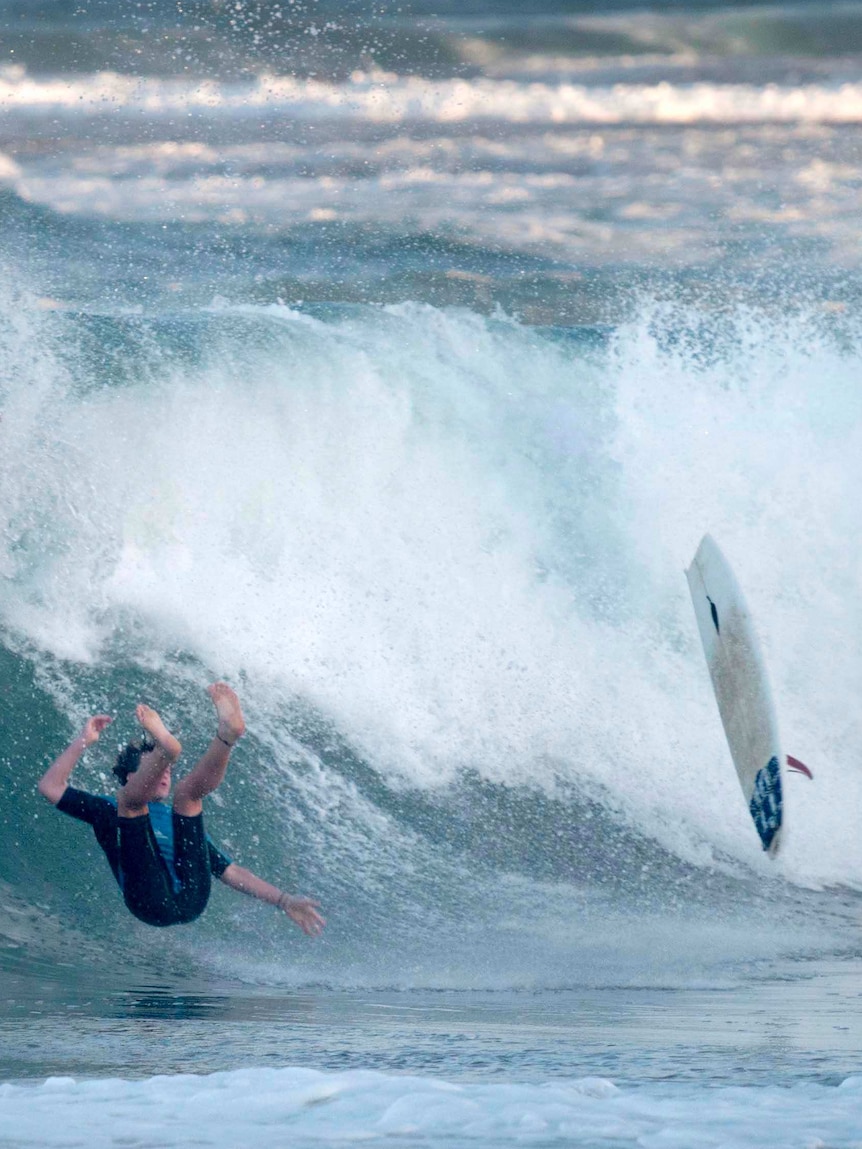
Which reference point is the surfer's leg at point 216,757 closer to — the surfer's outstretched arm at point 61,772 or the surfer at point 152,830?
the surfer at point 152,830

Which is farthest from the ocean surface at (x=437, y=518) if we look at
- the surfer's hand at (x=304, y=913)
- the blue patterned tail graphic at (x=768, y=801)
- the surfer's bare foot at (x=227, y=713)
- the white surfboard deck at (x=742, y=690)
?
the surfer's bare foot at (x=227, y=713)

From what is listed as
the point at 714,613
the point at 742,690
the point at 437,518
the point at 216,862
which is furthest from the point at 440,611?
the point at 216,862

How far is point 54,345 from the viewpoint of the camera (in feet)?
26.6

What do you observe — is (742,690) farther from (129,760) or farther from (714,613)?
(129,760)

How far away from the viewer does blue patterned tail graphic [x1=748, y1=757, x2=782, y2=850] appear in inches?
167

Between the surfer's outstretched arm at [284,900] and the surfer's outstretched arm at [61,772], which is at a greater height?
the surfer's outstretched arm at [61,772]

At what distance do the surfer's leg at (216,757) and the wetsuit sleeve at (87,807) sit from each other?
0.24 m

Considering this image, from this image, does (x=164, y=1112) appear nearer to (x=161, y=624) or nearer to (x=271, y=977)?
(x=271, y=977)

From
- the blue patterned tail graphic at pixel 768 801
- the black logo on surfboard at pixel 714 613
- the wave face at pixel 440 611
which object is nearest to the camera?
the blue patterned tail graphic at pixel 768 801

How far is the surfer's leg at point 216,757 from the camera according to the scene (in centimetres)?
381

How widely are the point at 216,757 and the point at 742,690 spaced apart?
213 centimetres

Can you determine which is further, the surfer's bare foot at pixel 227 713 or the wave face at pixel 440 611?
the wave face at pixel 440 611

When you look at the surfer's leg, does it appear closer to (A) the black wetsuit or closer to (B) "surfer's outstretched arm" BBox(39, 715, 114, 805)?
(A) the black wetsuit

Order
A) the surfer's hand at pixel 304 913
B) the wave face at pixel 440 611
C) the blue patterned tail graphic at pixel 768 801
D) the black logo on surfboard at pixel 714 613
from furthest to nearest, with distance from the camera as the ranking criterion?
the black logo on surfboard at pixel 714 613 → the wave face at pixel 440 611 → the blue patterned tail graphic at pixel 768 801 → the surfer's hand at pixel 304 913
